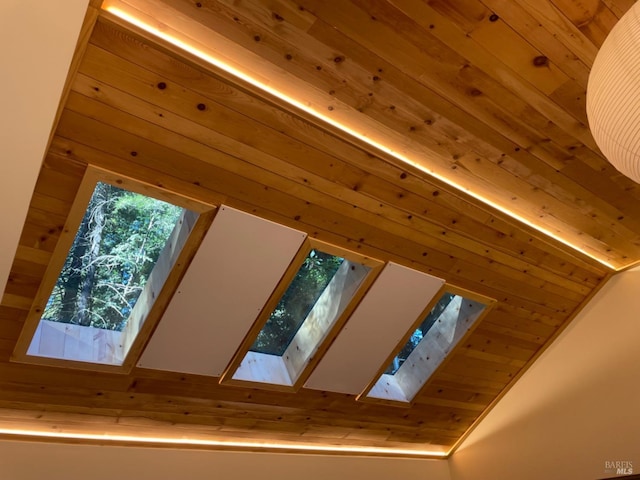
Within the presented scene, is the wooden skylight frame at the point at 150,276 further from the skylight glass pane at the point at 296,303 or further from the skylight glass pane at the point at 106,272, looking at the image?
the skylight glass pane at the point at 296,303

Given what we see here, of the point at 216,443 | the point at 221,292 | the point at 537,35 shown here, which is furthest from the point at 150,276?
the point at 537,35

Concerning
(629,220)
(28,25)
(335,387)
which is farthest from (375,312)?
(28,25)

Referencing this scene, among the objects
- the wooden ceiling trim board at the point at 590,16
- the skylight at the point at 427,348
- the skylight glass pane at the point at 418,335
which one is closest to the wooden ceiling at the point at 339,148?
the wooden ceiling trim board at the point at 590,16

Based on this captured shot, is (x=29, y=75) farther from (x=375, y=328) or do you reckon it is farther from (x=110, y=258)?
(x=375, y=328)

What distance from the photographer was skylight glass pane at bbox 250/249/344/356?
2.76m

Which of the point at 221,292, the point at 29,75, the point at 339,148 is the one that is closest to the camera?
the point at 29,75

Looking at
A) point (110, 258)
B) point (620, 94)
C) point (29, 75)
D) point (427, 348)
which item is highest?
point (427, 348)

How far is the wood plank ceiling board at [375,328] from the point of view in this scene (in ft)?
8.83

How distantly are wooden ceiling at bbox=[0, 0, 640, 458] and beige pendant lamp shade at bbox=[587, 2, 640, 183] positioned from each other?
0.61 m

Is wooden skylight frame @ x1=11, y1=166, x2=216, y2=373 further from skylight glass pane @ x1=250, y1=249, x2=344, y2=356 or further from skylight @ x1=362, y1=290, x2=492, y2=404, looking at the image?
skylight @ x1=362, y1=290, x2=492, y2=404

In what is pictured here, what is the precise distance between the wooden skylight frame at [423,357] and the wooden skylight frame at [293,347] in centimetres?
51

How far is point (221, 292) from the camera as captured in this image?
2285 millimetres

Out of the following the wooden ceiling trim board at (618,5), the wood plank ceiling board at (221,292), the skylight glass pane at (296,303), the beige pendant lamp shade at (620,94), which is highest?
the wooden ceiling trim board at (618,5)

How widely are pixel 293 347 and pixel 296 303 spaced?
0.94 feet
